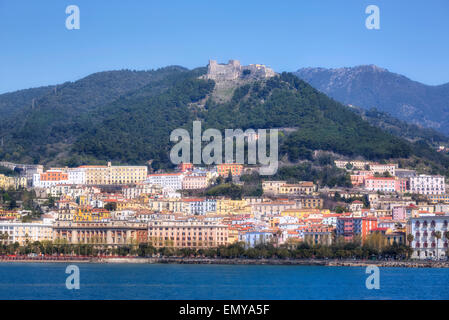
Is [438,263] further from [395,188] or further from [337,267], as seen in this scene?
[395,188]

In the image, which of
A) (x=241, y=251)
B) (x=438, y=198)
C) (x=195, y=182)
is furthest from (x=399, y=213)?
(x=195, y=182)

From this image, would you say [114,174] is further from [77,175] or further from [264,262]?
[264,262]

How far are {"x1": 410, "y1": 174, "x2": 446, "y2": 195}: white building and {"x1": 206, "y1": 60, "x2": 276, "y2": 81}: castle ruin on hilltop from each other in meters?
43.7

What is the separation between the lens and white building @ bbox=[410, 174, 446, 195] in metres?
100

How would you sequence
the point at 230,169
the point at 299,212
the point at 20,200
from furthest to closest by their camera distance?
the point at 230,169, the point at 20,200, the point at 299,212

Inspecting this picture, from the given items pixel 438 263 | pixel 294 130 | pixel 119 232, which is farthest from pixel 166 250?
pixel 294 130

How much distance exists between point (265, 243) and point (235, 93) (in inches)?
2522

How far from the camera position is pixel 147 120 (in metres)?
138

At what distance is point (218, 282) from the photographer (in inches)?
2143

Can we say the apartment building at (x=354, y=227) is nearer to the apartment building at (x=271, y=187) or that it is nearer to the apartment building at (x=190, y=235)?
the apartment building at (x=190, y=235)

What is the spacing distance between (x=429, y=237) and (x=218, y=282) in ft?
78.6

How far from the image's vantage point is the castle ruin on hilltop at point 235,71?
141250 mm
